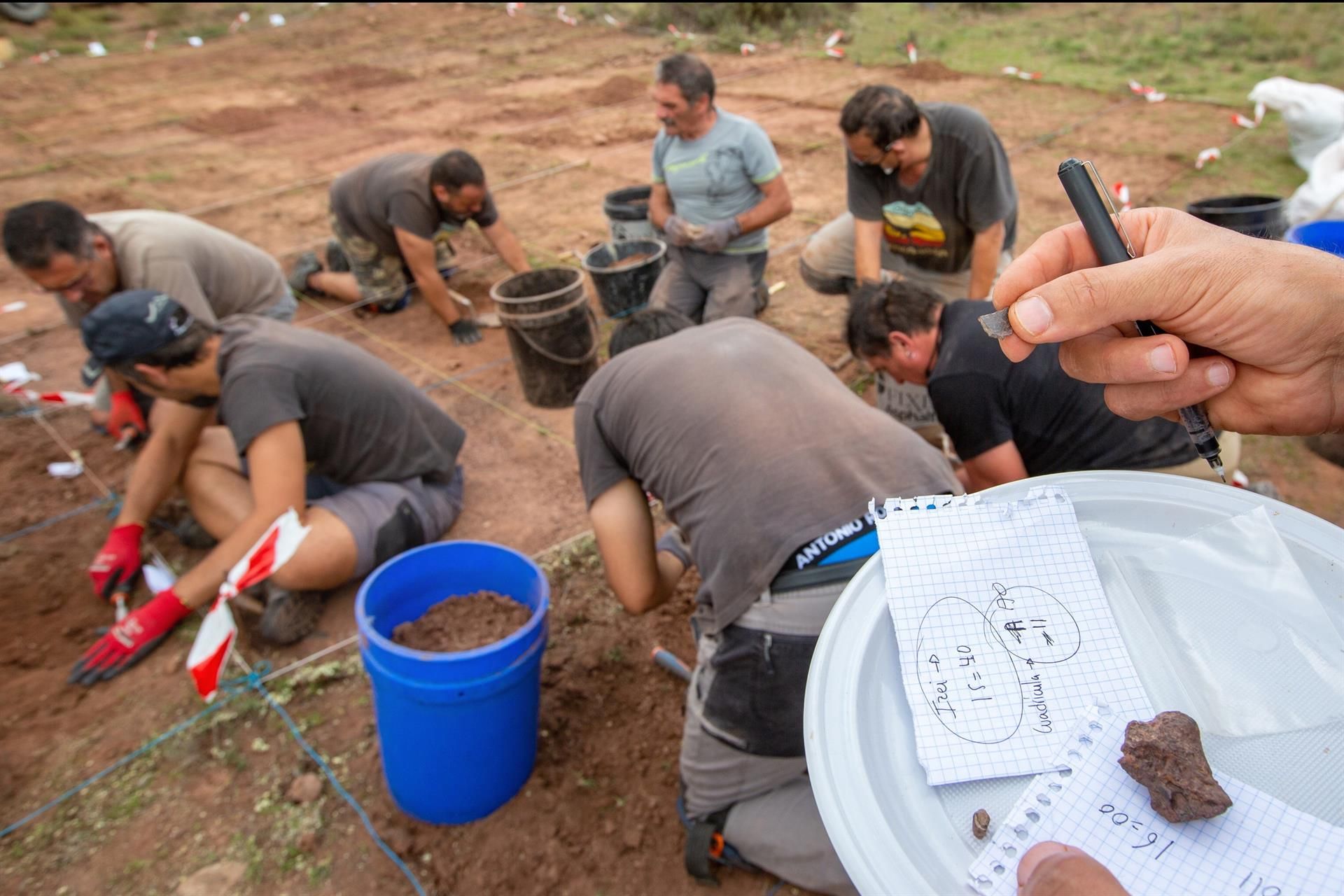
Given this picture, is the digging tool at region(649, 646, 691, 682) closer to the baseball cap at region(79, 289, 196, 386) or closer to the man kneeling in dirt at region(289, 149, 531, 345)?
the baseball cap at region(79, 289, 196, 386)

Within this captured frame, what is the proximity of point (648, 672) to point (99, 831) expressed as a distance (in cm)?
165

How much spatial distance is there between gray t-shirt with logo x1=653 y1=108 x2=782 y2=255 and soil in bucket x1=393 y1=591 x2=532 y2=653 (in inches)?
108

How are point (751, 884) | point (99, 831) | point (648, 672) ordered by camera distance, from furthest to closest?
point (648, 672), point (99, 831), point (751, 884)

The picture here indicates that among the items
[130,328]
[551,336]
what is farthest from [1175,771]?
[551,336]

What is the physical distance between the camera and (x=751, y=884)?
216cm

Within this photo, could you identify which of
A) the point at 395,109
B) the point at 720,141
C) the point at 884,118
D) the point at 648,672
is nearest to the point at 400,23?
the point at 395,109

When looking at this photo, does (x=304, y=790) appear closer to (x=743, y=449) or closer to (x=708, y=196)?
(x=743, y=449)

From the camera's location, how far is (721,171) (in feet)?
14.2

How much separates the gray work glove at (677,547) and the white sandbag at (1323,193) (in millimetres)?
3444

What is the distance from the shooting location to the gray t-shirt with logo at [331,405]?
274 cm

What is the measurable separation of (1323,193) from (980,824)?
15.6 feet

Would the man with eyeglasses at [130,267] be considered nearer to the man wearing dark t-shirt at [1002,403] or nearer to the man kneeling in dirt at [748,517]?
the man kneeling in dirt at [748,517]

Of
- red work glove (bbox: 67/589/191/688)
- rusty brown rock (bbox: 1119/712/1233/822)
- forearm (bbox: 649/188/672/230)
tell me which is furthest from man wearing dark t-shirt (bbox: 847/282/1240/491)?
red work glove (bbox: 67/589/191/688)

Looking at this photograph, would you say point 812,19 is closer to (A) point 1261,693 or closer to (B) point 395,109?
(B) point 395,109
